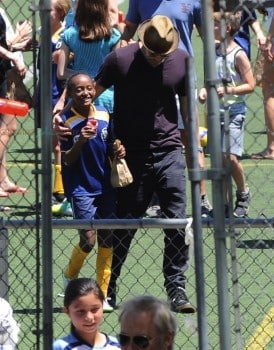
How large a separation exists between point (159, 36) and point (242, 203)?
2962 millimetres

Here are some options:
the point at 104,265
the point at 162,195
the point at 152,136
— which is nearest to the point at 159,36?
the point at 152,136

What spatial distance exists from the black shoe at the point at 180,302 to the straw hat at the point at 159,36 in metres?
1.55

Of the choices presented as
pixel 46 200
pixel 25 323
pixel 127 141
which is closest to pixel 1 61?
pixel 127 141

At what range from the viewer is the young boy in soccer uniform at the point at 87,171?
848 cm

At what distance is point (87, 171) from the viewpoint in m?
8.55

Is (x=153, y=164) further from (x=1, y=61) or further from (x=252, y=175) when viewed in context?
(x=252, y=175)

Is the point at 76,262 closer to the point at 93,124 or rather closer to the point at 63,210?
the point at 93,124

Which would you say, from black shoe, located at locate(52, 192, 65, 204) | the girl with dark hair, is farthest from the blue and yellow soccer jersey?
black shoe, located at locate(52, 192, 65, 204)

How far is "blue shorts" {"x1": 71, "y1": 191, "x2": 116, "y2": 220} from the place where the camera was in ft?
28.0

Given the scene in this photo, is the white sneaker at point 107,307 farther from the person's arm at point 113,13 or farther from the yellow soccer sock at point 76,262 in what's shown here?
the person's arm at point 113,13

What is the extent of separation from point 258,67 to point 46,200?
8.21ft

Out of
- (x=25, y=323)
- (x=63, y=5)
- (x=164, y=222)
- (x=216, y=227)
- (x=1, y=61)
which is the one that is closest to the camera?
(x=216, y=227)

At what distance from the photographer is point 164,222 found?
7.29 m

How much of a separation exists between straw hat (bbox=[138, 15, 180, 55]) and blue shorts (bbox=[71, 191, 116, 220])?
1.12m
